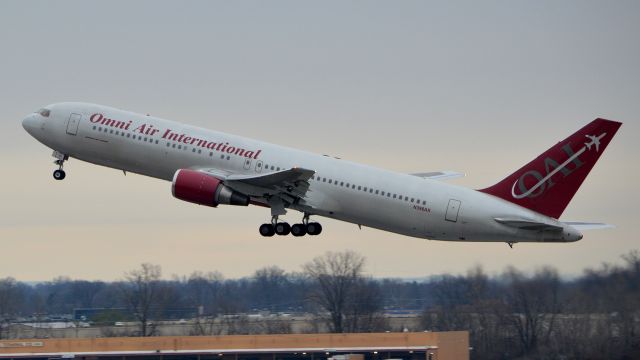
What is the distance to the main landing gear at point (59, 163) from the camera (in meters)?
90.0

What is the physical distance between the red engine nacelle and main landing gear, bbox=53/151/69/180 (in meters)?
10.7

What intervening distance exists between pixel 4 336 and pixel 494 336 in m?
44.6

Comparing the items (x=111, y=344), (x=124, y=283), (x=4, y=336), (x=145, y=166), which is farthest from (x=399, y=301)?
(x=145, y=166)

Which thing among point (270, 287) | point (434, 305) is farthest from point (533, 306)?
point (270, 287)

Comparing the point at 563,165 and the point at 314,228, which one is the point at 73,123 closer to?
the point at 314,228

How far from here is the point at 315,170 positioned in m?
83.2

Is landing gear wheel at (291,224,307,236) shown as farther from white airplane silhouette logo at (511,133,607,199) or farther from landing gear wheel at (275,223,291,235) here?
white airplane silhouette logo at (511,133,607,199)

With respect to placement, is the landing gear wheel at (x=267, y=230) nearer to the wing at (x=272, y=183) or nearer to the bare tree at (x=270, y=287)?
the wing at (x=272, y=183)

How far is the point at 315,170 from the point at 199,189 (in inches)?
280

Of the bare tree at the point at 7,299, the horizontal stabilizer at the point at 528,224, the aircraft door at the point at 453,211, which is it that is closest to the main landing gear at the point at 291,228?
the aircraft door at the point at 453,211

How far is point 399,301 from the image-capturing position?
502ft

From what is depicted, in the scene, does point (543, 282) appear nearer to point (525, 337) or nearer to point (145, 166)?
point (525, 337)

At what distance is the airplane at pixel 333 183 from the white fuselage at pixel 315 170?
0.06 metres

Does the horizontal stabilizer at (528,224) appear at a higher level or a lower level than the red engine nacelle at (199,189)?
lower
